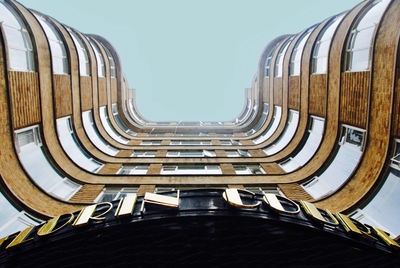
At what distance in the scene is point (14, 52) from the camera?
9281 mm

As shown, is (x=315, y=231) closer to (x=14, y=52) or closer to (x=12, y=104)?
(x=12, y=104)

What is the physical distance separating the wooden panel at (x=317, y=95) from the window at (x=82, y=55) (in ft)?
50.6

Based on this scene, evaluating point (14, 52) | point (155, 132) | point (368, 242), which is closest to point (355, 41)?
point (368, 242)

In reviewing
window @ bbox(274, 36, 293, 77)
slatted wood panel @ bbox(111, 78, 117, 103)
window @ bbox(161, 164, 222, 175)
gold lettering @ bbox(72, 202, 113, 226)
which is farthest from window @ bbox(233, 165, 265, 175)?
slatted wood panel @ bbox(111, 78, 117, 103)

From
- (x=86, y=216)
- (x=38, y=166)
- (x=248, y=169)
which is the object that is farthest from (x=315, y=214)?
(x=38, y=166)

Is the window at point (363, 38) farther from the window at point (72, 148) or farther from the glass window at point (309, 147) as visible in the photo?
the window at point (72, 148)

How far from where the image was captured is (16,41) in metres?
9.45

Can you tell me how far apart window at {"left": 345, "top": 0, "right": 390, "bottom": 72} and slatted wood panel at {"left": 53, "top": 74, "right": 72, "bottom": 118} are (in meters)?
15.5

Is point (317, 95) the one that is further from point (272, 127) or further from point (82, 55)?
point (82, 55)

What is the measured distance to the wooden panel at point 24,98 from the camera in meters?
9.14

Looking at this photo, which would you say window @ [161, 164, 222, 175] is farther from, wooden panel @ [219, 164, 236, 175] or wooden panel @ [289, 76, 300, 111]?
wooden panel @ [289, 76, 300, 111]

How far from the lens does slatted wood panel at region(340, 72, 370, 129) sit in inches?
381

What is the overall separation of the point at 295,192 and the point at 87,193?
1163 centimetres

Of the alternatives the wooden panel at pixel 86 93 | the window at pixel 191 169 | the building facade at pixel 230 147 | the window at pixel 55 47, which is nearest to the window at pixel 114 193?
the building facade at pixel 230 147
